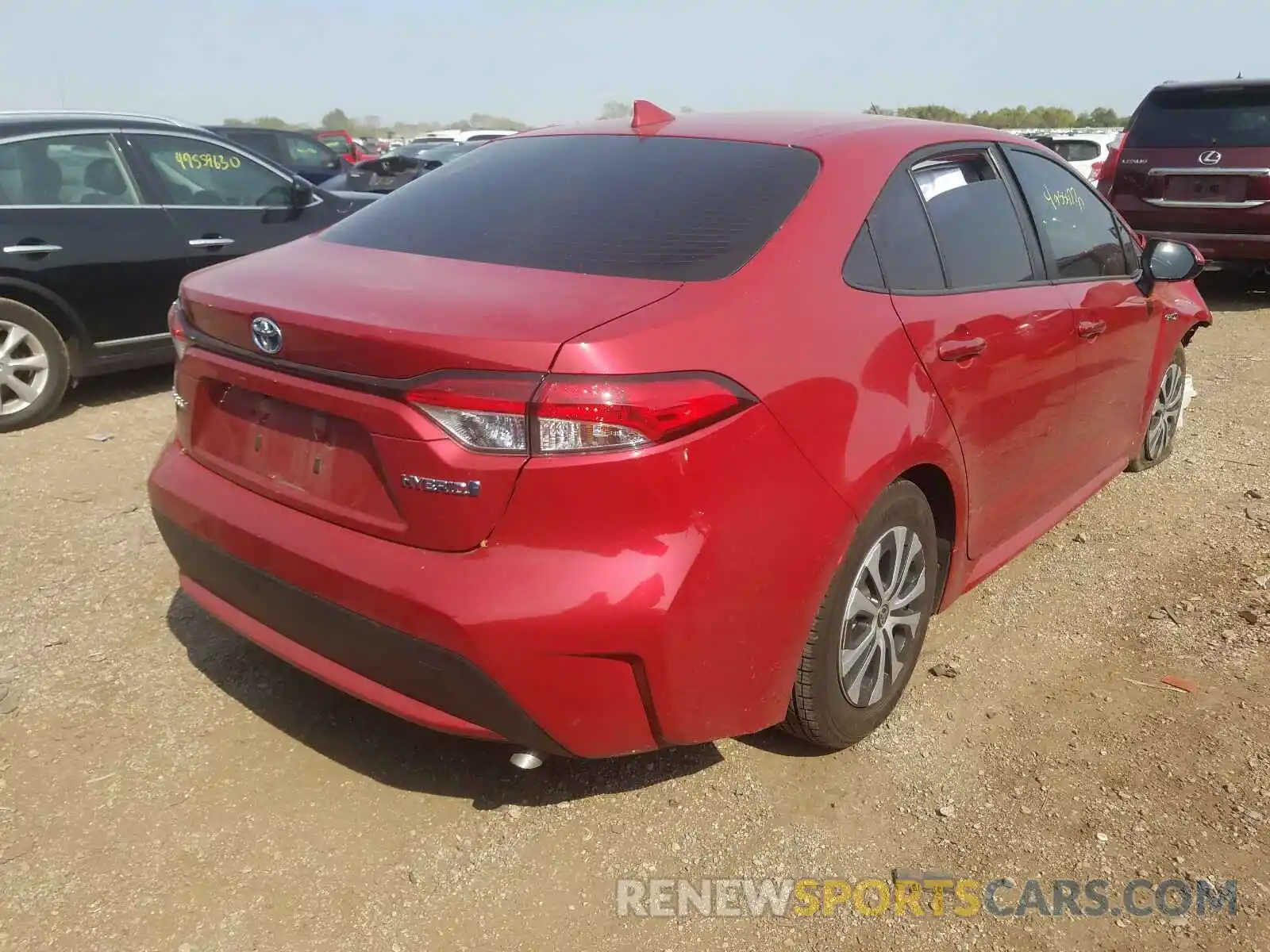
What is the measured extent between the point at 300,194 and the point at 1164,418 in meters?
5.27

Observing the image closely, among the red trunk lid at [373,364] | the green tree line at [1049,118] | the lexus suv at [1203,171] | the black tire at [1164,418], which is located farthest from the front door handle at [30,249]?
the green tree line at [1049,118]

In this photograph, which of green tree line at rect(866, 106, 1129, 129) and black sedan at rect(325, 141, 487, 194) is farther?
green tree line at rect(866, 106, 1129, 129)

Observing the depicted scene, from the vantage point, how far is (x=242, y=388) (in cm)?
239

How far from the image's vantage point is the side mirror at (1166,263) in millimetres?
3920

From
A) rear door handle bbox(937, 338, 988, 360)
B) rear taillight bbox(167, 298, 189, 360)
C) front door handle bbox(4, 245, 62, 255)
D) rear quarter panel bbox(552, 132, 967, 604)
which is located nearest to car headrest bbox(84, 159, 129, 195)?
front door handle bbox(4, 245, 62, 255)

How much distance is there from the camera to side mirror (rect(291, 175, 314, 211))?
6.63 meters

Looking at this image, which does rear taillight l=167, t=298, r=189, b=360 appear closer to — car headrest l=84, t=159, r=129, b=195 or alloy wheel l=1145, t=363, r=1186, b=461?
car headrest l=84, t=159, r=129, b=195

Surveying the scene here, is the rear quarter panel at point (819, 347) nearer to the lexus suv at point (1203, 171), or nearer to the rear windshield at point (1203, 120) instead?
the lexus suv at point (1203, 171)

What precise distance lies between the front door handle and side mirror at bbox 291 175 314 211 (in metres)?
1.64

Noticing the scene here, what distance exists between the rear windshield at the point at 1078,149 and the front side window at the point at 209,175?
43.2 feet

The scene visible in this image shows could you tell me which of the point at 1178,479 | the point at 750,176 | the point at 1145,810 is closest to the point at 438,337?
the point at 750,176

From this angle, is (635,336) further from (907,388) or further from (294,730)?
(294,730)

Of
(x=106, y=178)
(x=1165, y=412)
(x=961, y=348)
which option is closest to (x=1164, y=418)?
(x=1165, y=412)

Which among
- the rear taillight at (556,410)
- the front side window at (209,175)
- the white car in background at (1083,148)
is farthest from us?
the white car in background at (1083,148)
